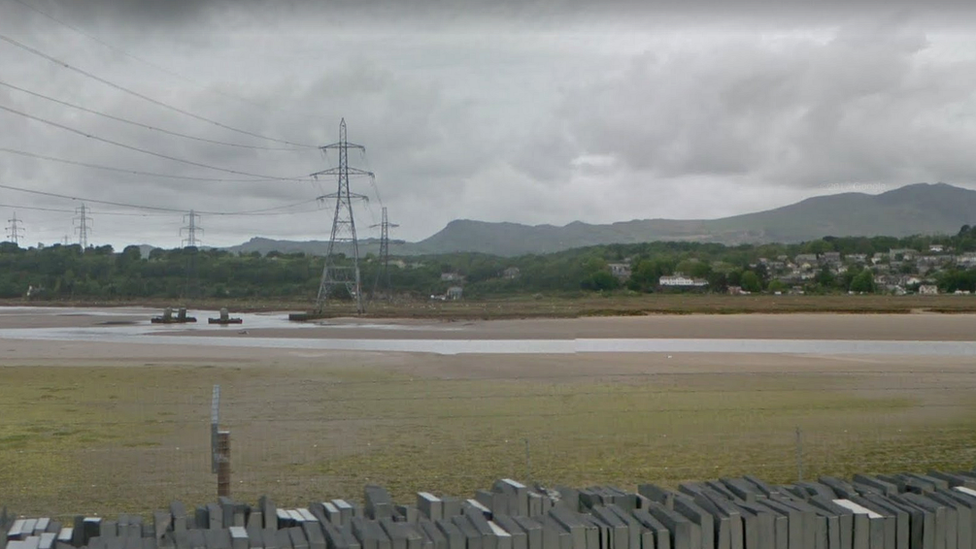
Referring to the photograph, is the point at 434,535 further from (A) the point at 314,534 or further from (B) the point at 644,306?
(B) the point at 644,306

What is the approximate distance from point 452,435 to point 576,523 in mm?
7513

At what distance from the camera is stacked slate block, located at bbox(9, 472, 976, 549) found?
243 inches

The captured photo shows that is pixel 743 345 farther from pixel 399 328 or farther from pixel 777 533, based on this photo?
pixel 777 533

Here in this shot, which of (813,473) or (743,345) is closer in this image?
(813,473)

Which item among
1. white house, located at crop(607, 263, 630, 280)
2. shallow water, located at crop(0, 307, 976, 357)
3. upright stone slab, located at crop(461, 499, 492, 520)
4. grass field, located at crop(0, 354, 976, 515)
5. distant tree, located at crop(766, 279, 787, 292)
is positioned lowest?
shallow water, located at crop(0, 307, 976, 357)

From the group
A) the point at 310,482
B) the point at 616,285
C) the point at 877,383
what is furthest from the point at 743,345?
the point at 616,285

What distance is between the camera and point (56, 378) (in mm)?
24875

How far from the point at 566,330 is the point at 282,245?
10225 centimetres

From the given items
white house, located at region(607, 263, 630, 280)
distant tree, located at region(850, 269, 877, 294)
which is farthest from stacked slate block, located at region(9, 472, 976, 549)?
white house, located at region(607, 263, 630, 280)

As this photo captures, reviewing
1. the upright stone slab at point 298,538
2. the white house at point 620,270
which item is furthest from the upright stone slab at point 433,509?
the white house at point 620,270

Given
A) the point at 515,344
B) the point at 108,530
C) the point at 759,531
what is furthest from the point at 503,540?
the point at 515,344

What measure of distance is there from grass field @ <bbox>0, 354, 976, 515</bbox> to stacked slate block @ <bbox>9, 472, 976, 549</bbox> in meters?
3.15

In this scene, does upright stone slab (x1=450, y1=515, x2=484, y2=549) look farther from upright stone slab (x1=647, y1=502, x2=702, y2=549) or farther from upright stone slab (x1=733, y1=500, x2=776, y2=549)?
upright stone slab (x1=733, y1=500, x2=776, y2=549)

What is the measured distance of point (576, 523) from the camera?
632cm
